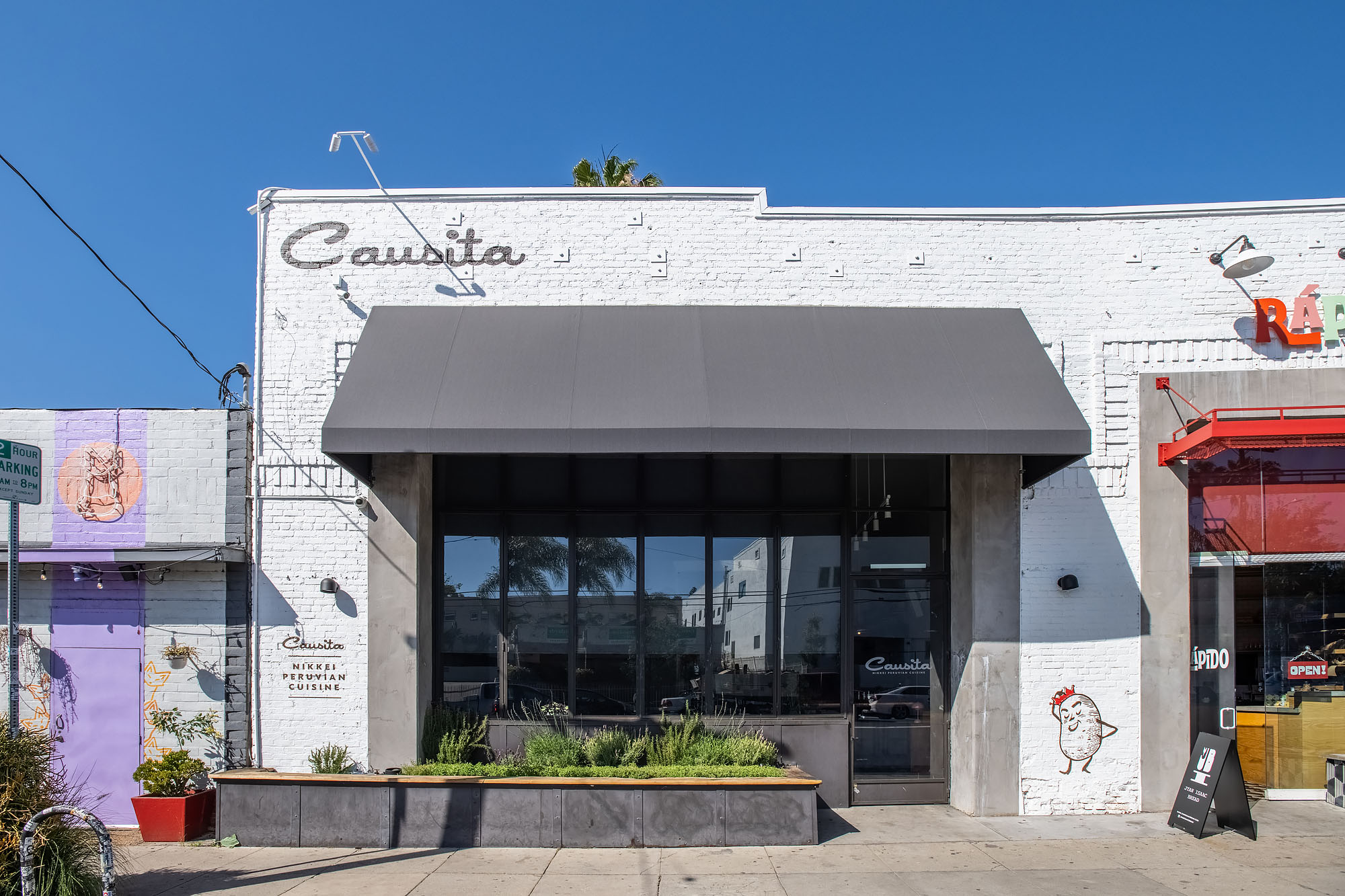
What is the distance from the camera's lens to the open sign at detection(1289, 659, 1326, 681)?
9.97 meters

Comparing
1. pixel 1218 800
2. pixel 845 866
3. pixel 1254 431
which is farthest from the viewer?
pixel 1218 800

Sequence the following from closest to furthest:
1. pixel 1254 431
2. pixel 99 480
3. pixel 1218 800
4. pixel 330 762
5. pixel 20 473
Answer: pixel 20 473
pixel 1254 431
pixel 1218 800
pixel 330 762
pixel 99 480

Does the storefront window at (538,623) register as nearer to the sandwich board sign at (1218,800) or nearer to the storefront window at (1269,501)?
the sandwich board sign at (1218,800)

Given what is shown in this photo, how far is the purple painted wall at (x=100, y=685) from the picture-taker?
929cm

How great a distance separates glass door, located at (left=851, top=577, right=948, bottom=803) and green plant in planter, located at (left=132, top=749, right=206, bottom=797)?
7.15 meters

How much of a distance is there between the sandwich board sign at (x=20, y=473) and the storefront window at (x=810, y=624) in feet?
23.6

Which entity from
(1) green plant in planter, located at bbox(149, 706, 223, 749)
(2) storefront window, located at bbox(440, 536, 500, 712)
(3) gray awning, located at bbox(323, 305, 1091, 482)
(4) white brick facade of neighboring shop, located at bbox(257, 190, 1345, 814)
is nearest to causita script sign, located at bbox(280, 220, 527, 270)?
(4) white brick facade of neighboring shop, located at bbox(257, 190, 1345, 814)

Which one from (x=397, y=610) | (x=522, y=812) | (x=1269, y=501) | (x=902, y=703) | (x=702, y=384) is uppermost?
(x=702, y=384)

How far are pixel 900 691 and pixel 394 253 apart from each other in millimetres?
7706

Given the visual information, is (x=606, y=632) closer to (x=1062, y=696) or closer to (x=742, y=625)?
(x=742, y=625)

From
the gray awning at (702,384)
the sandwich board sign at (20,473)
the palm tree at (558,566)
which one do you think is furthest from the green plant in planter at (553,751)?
the sandwich board sign at (20,473)

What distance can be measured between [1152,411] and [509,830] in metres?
8.21

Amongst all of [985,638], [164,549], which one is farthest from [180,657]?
[985,638]

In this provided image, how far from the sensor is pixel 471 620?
388 inches
